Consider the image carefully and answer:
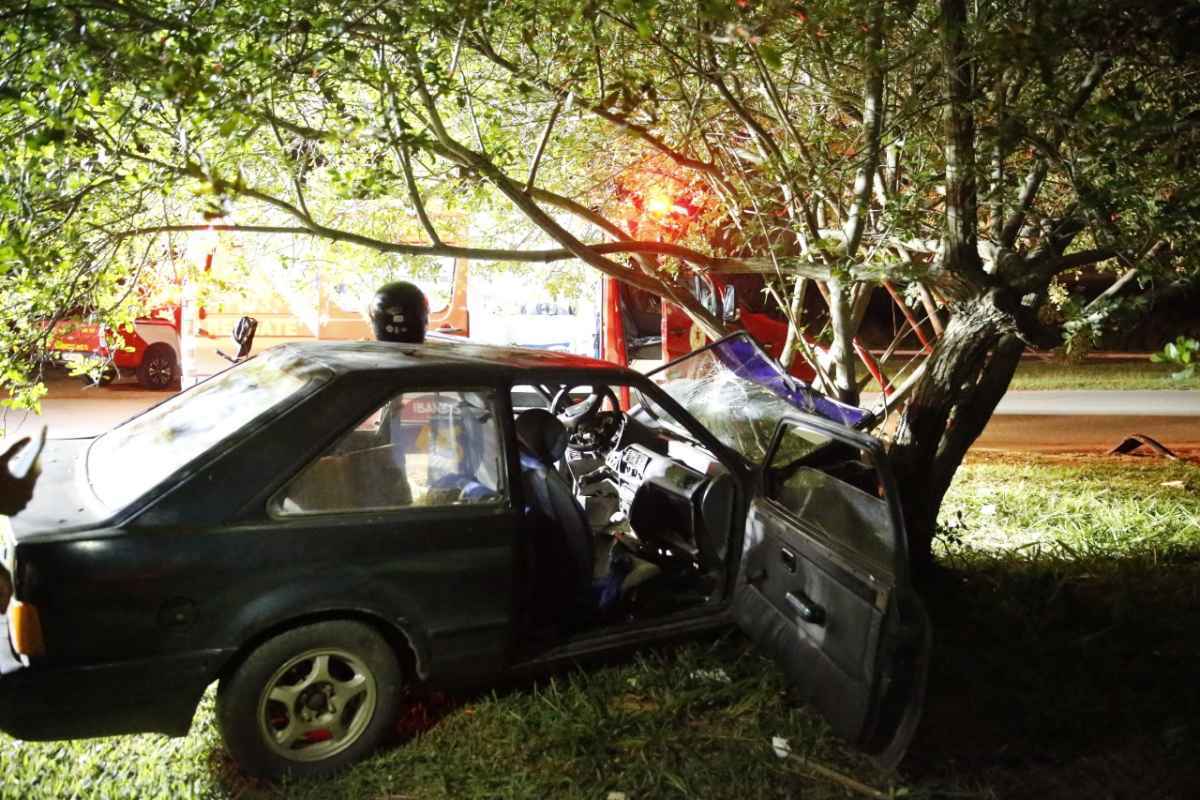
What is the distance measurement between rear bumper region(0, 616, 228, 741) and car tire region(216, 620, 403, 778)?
0.15 meters

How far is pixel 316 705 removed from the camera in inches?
123

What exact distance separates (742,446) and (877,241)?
57.8 inches

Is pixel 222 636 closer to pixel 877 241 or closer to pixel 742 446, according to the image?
pixel 742 446

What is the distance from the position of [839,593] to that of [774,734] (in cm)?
78

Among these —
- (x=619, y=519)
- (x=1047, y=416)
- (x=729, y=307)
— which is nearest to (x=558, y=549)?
(x=619, y=519)

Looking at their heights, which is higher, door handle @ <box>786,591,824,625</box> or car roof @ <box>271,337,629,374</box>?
car roof @ <box>271,337,629,374</box>

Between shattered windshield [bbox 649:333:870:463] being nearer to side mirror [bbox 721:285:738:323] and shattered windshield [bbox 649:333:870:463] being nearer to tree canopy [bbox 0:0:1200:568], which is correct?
tree canopy [bbox 0:0:1200:568]

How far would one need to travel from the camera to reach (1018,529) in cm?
635

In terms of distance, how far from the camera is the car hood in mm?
2738

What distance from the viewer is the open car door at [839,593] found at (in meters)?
2.88

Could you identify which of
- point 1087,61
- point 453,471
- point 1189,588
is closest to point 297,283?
point 453,471

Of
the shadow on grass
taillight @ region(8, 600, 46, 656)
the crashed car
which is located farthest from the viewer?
the shadow on grass

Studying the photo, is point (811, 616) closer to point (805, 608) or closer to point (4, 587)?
point (805, 608)

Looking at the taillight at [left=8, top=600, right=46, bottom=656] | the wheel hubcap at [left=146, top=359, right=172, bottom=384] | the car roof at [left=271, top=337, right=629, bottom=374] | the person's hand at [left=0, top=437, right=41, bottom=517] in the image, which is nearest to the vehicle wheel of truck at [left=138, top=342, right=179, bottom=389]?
the wheel hubcap at [left=146, top=359, right=172, bottom=384]
